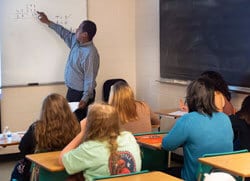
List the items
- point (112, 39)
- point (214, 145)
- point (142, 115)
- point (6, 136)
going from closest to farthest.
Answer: point (214, 145)
point (142, 115)
point (6, 136)
point (112, 39)

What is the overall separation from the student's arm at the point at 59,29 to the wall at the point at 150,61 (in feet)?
4.03

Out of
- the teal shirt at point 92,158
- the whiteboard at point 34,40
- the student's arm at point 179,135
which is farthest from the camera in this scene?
the whiteboard at point 34,40

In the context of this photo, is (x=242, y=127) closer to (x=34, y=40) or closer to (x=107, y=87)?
(x=107, y=87)

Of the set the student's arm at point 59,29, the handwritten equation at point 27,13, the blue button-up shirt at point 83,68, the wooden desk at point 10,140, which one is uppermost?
the handwritten equation at point 27,13

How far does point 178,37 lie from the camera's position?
6035 mm

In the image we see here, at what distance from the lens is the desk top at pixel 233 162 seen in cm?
282

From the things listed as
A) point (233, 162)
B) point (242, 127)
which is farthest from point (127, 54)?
point (233, 162)

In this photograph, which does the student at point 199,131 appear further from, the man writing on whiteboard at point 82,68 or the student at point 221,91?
the man writing on whiteboard at point 82,68

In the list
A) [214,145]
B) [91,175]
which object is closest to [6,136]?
[91,175]

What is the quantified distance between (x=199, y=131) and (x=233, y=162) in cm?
37

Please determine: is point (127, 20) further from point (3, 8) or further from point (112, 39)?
point (3, 8)

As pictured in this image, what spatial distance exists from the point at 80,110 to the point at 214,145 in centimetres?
259

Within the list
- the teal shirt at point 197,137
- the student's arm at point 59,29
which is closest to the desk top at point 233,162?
the teal shirt at point 197,137

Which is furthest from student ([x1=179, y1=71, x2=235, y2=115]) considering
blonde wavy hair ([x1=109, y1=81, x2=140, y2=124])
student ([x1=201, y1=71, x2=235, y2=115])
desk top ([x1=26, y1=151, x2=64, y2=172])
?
desk top ([x1=26, y1=151, x2=64, y2=172])
